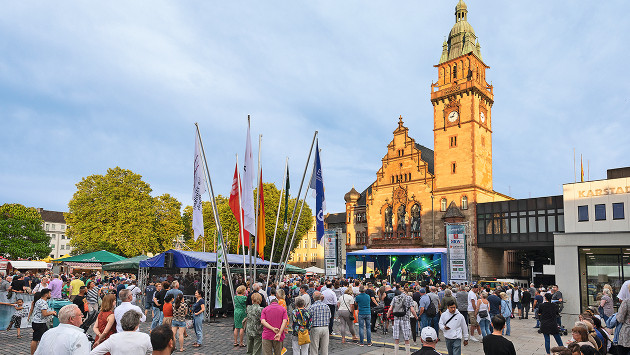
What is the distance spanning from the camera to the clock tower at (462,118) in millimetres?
50344

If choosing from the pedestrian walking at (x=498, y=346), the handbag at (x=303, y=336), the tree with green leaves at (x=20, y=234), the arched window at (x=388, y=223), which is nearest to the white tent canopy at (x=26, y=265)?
the tree with green leaves at (x=20, y=234)

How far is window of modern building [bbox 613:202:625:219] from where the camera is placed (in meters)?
21.6

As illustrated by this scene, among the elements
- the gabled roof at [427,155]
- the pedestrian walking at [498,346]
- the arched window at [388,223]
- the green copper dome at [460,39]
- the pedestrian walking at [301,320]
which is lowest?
the pedestrian walking at [301,320]

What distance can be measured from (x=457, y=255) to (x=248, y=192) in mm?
13649

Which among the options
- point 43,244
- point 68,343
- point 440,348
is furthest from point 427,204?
point 43,244

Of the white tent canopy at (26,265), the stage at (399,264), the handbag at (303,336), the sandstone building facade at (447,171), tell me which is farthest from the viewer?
the sandstone building facade at (447,171)

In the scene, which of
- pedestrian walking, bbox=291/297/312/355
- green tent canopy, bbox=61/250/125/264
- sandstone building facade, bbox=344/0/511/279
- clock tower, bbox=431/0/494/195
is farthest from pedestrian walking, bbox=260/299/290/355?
clock tower, bbox=431/0/494/195

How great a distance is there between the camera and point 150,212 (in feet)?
152

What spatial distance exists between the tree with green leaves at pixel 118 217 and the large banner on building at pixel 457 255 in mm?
32431

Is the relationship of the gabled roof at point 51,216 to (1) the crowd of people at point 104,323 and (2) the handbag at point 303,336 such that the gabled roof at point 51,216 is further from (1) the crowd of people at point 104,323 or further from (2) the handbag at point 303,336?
(2) the handbag at point 303,336

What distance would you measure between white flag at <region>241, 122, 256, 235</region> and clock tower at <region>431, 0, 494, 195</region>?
39.4m

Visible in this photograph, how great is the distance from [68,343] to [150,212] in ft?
144

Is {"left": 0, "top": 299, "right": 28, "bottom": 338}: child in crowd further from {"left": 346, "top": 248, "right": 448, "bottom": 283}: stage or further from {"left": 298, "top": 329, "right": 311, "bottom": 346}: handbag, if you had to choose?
{"left": 346, "top": 248, "right": 448, "bottom": 283}: stage

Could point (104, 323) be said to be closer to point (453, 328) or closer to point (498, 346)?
point (498, 346)
